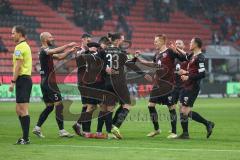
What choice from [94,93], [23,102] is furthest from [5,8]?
[23,102]

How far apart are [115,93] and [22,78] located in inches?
103

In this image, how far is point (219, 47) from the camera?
158 ft

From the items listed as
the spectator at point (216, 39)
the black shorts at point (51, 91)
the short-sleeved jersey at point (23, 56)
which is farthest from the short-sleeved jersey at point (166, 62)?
the spectator at point (216, 39)

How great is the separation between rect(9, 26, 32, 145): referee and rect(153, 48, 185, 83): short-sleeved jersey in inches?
145

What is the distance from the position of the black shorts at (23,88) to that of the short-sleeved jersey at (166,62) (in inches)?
145

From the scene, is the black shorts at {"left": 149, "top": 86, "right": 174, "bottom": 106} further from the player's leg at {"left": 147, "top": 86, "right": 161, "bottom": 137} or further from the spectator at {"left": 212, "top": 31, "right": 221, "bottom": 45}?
the spectator at {"left": 212, "top": 31, "right": 221, "bottom": 45}

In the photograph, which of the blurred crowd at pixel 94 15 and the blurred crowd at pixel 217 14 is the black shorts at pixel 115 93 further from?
the blurred crowd at pixel 217 14

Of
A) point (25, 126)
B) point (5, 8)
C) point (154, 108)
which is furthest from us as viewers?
point (5, 8)

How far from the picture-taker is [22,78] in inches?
535

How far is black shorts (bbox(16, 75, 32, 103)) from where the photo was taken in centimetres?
1349

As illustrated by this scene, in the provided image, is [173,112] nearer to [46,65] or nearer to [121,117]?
[121,117]

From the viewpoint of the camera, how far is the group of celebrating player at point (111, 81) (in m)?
15.3

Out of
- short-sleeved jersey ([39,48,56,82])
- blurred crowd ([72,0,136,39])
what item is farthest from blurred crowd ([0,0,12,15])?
short-sleeved jersey ([39,48,56,82])

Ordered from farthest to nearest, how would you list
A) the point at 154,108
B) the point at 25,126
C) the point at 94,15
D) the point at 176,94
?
1. the point at 94,15
2. the point at 176,94
3. the point at 154,108
4. the point at 25,126
